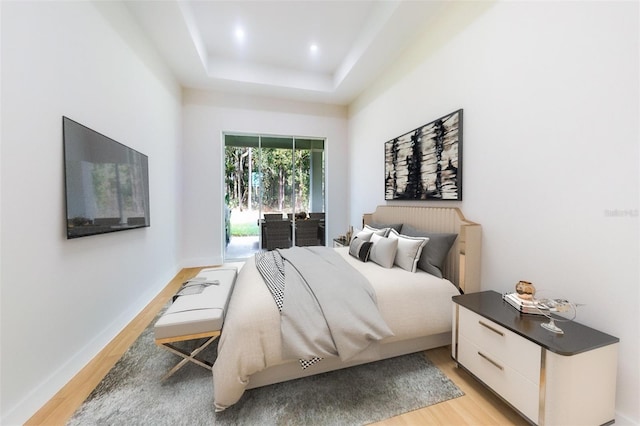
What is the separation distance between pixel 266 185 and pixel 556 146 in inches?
165

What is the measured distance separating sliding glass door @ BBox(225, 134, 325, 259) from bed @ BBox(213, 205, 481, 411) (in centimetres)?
243

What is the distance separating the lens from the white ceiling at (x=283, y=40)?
8.51ft

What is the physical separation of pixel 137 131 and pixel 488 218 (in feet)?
12.1

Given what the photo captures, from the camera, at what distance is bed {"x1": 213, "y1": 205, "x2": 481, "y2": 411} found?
132cm

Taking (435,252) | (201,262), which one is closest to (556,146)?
(435,252)

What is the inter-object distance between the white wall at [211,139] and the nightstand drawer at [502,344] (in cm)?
411

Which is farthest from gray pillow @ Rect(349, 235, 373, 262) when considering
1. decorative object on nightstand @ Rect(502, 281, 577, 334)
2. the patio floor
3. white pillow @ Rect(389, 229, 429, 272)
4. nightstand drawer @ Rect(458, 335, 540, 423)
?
the patio floor

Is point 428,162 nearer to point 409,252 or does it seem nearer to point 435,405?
point 409,252

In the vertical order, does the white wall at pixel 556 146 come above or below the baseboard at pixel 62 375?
above

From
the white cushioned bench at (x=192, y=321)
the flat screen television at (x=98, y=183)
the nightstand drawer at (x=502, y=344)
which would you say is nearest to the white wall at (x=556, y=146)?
the nightstand drawer at (x=502, y=344)

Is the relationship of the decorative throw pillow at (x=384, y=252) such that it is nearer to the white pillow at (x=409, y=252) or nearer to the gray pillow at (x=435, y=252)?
the white pillow at (x=409, y=252)

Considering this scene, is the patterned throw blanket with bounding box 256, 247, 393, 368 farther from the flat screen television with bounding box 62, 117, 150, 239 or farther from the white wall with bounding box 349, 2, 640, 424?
the flat screen television with bounding box 62, 117, 150, 239

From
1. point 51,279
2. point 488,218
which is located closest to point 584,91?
point 488,218

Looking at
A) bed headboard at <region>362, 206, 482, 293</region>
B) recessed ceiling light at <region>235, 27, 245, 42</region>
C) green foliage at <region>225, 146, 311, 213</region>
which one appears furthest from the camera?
green foliage at <region>225, 146, 311, 213</region>
